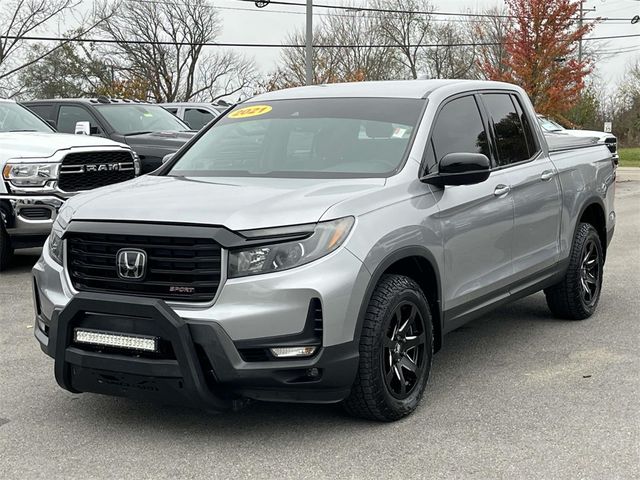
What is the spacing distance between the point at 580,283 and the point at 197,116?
1263 cm

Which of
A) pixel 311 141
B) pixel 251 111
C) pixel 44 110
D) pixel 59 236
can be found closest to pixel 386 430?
pixel 311 141

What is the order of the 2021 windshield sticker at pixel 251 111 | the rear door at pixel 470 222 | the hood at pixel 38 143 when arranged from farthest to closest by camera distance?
the hood at pixel 38 143 → the 2021 windshield sticker at pixel 251 111 → the rear door at pixel 470 222

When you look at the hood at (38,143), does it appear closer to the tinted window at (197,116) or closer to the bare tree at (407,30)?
the tinted window at (197,116)

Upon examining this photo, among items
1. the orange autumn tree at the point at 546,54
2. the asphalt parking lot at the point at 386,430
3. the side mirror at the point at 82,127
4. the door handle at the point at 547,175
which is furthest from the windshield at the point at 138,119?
the orange autumn tree at the point at 546,54

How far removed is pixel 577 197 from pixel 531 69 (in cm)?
2220

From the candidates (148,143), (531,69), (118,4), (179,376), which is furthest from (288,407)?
(118,4)

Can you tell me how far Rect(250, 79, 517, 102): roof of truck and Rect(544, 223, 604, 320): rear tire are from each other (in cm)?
145

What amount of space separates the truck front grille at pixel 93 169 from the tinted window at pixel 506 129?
5.10 metres

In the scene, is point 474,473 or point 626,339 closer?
point 474,473

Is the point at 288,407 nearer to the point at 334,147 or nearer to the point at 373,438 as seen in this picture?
the point at 373,438

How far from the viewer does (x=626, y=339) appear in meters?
6.01

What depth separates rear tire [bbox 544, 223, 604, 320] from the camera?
6.43 metres

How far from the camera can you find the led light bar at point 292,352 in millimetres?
3820

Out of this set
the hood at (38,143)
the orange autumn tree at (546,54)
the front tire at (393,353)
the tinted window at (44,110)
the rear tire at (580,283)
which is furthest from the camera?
the orange autumn tree at (546,54)
